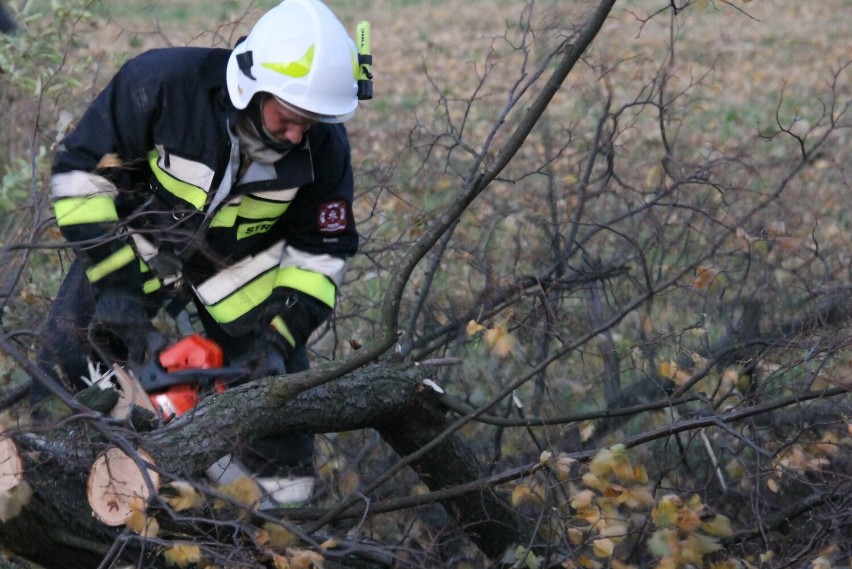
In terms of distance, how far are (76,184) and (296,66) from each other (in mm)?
708

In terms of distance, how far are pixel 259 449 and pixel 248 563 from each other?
961 mm

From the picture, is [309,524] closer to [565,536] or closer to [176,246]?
[565,536]

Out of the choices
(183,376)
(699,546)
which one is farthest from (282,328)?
(699,546)

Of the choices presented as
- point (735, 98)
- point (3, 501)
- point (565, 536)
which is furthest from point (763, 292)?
point (735, 98)

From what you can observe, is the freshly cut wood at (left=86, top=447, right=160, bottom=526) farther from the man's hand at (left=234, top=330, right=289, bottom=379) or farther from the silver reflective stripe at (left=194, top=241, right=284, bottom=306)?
the silver reflective stripe at (left=194, top=241, right=284, bottom=306)

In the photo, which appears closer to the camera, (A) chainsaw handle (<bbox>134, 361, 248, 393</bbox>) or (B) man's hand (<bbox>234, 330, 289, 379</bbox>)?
(A) chainsaw handle (<bbox>134, 361, 248, 393</bbox>)

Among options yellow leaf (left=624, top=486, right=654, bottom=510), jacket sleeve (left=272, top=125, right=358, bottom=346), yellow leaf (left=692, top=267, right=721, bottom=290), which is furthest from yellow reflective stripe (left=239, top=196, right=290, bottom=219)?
yellow leaf (left=624, top=486, right=654, bottom=510)

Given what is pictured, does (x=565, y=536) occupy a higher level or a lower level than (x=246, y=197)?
lower

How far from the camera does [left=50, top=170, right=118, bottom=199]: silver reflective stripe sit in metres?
3.02

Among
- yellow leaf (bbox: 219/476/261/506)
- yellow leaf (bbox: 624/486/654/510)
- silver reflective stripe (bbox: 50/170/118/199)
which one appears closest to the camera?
yellow leaf (bbox: 219/476/261/506)

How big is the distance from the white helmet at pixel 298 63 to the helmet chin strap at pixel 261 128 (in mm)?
74

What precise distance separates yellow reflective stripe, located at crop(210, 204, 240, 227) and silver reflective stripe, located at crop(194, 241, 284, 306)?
241mm

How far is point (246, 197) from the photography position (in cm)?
334

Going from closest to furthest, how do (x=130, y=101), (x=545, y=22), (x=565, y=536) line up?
1. (x=565, y=536)
2. (x=130, y=101)
3. (x=545, y=22)
